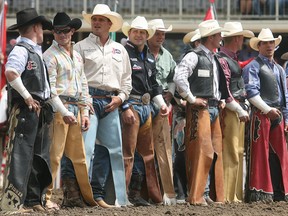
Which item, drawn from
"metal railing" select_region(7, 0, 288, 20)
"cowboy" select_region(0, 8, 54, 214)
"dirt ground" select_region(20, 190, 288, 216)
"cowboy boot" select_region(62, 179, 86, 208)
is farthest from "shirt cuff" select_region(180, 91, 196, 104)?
"metal railing" select_region(7, 0, 288, 20)

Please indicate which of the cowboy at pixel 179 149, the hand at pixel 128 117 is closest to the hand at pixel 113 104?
the hand at pixel 128 117

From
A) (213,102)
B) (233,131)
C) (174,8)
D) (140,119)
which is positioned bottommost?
(233,131)

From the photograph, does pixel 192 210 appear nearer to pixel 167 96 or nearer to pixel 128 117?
pixel 128 117

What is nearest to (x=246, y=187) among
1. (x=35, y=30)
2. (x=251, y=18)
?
(x=35, y=30)

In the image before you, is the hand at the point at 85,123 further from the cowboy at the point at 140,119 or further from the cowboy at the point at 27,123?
the cowboy at the point at 140,119

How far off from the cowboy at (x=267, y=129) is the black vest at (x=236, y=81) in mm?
85

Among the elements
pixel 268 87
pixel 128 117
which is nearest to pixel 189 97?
pixel 128 117

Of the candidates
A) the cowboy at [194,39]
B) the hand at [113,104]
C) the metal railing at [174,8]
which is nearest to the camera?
the hand at [113,104]

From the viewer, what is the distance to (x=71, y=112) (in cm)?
1095

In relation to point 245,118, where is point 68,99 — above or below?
above

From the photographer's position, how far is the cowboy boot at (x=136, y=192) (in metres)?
12.0

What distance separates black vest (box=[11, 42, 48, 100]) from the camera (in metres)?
10.5

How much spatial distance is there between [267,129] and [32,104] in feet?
11.8

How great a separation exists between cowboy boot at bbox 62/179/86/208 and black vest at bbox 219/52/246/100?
8.70 feet
